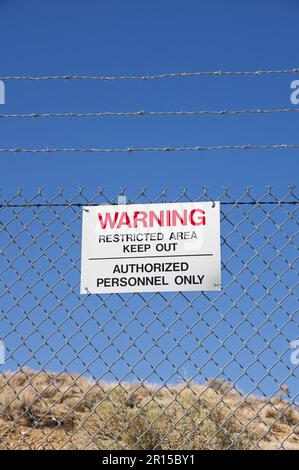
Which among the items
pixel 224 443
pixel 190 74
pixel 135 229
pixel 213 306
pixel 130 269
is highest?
pixel 190 74

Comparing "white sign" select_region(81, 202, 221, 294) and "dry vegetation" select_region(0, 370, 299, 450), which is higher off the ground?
"white sign" select_region(81, 202, 221, 294)

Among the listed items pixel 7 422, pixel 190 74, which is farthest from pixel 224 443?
pixel 190 74

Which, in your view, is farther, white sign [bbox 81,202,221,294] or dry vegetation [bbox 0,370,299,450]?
dry vegetation [bbox 0,370,299,450]

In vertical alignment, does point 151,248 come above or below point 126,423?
above

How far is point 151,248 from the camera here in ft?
16.1

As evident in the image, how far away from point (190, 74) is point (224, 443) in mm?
5992

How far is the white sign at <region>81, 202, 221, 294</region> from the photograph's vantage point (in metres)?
4.86

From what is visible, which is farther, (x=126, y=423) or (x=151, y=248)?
(x=126, y=423)

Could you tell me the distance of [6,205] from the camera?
17.3 ft

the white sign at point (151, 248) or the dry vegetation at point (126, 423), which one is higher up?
the white sign at point (151, 248)

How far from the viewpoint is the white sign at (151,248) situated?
4.86 m

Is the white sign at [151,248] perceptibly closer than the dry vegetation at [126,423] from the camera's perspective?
Yes
